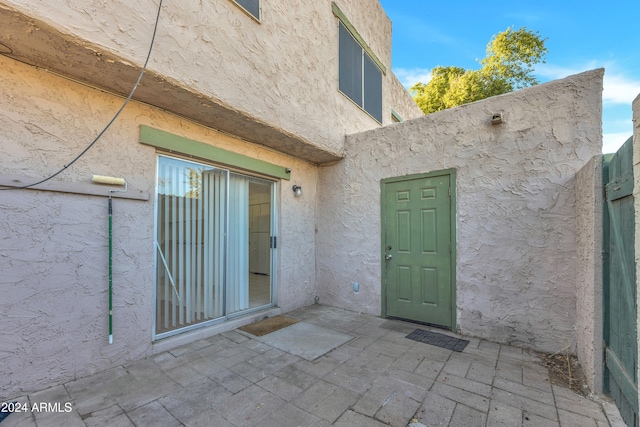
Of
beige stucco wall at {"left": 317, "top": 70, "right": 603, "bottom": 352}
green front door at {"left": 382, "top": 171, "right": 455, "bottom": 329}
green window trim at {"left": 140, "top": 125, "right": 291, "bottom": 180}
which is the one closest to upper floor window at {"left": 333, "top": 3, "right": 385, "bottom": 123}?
beige stucco wall at {"left": 317, "top": 70, "right": 603, "bottom": 352}

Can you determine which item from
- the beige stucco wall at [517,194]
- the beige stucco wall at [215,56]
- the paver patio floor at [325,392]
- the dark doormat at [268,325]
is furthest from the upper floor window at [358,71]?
the paver patio floor at [325,392]

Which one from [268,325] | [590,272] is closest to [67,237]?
[268,325]

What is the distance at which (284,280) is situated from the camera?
4.68 meters

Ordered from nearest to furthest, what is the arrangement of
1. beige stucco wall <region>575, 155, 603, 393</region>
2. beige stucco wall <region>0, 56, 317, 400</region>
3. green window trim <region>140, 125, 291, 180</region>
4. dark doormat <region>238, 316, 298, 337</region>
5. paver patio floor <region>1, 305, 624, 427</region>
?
1. paver patio floor <region>1, 305, 624, 427</region>
2. beige stucco wall <region>0, 56, 317, 400</region>
3. beige stucco wall <region>575, 155, 603, 393</region>
4. green window trim <region>140, 125, 291, 180</region>
5. dark doormat <region>238, 316, 298, 337</region>

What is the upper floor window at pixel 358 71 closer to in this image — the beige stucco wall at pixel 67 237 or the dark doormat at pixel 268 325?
the beige stucco wall at pixel 67 237

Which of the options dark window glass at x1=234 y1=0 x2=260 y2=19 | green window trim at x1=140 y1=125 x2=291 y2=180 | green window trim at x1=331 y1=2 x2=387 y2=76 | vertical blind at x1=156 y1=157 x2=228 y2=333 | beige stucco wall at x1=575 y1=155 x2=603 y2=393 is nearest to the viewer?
beige stucco wall at x1=575 y1=155 x2=603 y2=393

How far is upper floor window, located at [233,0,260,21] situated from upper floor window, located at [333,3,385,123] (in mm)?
2138

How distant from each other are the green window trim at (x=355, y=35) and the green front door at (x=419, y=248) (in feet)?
11.7

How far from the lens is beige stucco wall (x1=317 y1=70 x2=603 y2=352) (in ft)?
10.1

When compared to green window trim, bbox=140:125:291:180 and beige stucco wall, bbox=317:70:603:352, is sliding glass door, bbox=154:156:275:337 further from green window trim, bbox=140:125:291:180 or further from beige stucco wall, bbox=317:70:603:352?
beige stucco wall, bbox=317:70:603:352

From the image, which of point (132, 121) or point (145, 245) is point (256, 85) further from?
point (145, 245)

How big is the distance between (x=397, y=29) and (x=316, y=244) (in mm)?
6884

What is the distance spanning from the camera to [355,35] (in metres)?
5.83

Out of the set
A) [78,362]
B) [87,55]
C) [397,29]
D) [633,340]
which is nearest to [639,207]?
[633,340]
